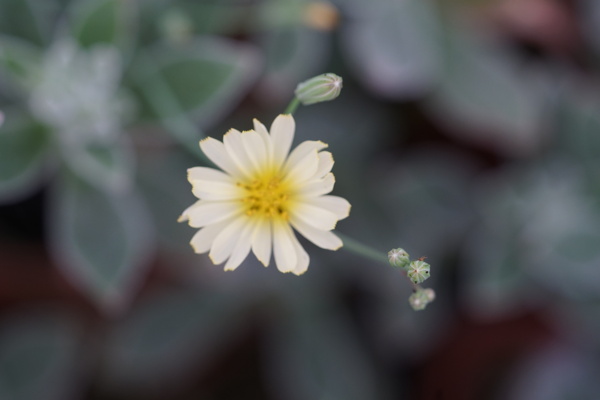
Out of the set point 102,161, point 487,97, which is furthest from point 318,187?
point 487,97

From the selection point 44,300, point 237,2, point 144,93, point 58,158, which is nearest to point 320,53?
point 237,2

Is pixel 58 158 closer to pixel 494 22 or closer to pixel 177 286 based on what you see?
pixel 177 286

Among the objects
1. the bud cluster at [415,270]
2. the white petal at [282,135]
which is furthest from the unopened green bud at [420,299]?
the white petal at [282,135]

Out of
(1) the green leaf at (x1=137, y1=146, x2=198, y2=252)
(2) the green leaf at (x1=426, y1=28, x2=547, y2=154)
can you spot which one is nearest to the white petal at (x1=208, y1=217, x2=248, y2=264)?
(1) the green leaf at (x1=137, y1=146, x2=198, y2=252)

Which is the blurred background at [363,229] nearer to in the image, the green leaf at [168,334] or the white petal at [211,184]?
the green leaf at [168,334]

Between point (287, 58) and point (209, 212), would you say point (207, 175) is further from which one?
point (287, 58)

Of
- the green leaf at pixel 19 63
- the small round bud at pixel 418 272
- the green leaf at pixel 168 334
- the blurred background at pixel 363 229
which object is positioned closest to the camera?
the small round bud at pixel 418 272

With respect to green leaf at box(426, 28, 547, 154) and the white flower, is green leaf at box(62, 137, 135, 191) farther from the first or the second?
green leaf at box(426, 28, 547, 154)
